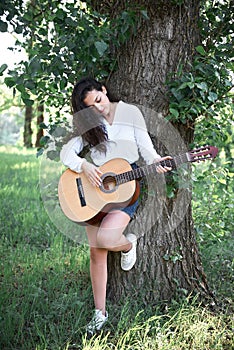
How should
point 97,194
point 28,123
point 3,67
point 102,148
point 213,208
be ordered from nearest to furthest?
1. point 3,67
2. point 97,194
3. point 102,148
4. point 213,208
5. point 28,123

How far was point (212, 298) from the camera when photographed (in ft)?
10.4

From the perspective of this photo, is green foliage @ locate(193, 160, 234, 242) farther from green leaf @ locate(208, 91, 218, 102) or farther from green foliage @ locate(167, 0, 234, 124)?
green leaf @ locate(208, 91, 218, 102)

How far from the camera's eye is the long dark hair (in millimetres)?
2814

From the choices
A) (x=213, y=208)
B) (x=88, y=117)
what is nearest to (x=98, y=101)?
(x=88, y=117)

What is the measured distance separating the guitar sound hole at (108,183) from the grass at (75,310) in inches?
26.9

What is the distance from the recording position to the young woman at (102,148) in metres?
2.79

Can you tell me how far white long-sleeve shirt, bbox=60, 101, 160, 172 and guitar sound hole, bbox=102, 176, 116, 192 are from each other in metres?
0.13

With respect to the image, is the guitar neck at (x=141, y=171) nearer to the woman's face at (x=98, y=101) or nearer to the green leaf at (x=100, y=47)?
the woman's face at (x=98, y=101)

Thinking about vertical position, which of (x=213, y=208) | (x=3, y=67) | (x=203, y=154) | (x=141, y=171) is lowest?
(x=213, y=208)

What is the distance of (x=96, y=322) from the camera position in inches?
110

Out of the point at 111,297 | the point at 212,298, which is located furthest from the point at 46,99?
the point at 212,298

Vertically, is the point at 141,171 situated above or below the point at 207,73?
below

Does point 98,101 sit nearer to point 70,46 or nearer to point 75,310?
point 70,46

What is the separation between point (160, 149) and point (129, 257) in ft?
2.27
